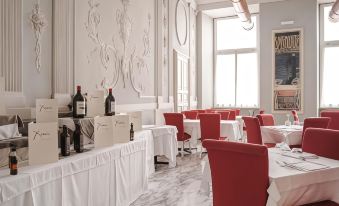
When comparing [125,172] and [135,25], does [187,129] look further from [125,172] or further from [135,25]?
[125,172]

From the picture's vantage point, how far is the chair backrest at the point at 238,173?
75.7 inches

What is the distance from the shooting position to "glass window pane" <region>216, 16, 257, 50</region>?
10.1 meters

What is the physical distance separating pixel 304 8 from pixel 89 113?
26.3 feet

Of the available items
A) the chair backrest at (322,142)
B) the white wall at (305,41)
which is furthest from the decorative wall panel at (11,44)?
the white wall at (305,41)

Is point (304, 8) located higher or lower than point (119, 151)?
higher

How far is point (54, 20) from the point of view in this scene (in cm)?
355

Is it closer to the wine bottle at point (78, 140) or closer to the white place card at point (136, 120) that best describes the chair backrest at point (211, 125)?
the white place card at point (136, 120)

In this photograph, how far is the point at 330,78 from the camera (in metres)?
9.05

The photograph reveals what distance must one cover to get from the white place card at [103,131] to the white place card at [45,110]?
1.45ft

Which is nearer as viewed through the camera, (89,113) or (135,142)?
(89,113)

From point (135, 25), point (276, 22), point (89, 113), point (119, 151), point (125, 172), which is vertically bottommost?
point (125, 172)

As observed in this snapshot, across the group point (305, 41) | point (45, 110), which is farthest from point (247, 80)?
point (45, 110)

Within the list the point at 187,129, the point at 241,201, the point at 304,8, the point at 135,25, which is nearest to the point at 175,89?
the point at 187,129

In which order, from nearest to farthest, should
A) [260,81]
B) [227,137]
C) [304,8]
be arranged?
[227,137], [304,8], [260,81]
